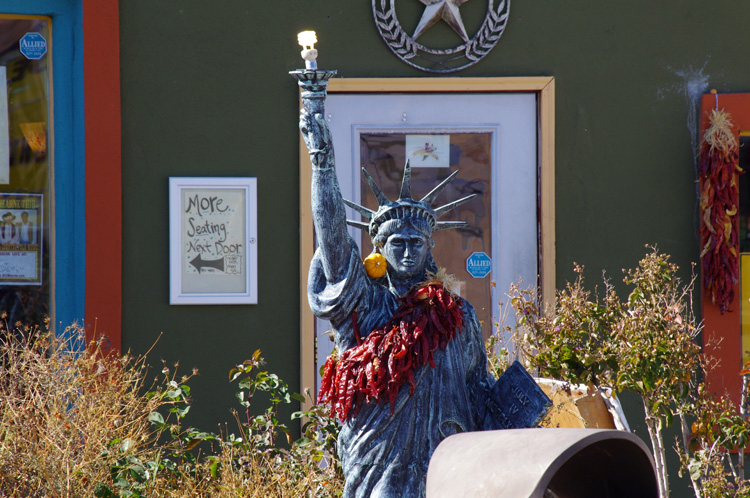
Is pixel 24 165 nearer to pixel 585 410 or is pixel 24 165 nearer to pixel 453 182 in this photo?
pixel 453 182

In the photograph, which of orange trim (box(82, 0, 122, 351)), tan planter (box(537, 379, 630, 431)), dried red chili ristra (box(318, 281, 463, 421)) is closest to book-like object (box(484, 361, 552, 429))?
dried red chili ristra (box(318, 281, 463, 421))

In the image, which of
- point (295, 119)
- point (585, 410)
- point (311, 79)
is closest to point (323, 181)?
point (311, 79)

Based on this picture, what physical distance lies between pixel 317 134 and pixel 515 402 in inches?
44.7

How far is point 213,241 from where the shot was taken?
527 centimetres

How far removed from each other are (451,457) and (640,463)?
1.62 ft

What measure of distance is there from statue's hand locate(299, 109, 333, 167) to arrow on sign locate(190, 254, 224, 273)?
7.73 ft

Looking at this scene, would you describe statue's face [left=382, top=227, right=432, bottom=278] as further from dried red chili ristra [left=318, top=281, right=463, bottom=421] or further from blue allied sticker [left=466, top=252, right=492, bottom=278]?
blue allied sticker [left=466, top=252, right=492, bottom=278]

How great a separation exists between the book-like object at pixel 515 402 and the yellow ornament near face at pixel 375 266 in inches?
22.5

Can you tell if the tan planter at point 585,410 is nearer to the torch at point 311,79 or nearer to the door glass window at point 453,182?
the door glass window at point 453,182

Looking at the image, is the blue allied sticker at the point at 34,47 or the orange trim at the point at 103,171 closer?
the orange trim at the point at 103,171

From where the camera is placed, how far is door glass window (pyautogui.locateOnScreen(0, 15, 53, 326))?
5219 millimetres

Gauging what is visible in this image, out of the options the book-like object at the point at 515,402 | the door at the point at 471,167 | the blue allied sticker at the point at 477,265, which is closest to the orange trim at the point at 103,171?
the door at the point at 471,167

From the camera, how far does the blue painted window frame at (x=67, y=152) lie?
5160 millimetres

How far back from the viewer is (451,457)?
2.26m
